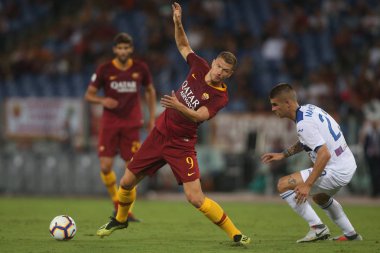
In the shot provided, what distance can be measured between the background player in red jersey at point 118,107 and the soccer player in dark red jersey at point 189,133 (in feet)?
8.28

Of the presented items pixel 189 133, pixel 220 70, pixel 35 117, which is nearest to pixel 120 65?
pixel 189 133

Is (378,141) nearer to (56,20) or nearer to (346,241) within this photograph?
(346,241)

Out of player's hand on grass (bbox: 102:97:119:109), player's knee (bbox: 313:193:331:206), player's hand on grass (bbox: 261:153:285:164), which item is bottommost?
player's knee (bbox: 313:193:331:206)

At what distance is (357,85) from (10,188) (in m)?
9.00

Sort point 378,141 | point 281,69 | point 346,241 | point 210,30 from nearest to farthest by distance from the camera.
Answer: point 346,241 < point 378,141 < point 281,69 < point 210,30

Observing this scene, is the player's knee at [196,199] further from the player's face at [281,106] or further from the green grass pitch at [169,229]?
the player's face at [281,106]

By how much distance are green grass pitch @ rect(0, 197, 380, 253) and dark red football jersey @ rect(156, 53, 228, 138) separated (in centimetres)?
133

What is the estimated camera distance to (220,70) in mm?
9188

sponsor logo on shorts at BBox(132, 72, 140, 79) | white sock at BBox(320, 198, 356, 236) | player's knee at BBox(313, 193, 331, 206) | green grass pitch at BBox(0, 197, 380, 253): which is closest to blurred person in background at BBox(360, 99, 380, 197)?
green grass pitch at BBox(0, 197, 380, 253)

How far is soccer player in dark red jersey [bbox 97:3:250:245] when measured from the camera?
30.1ft

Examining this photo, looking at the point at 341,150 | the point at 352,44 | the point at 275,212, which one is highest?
the point at 352,44

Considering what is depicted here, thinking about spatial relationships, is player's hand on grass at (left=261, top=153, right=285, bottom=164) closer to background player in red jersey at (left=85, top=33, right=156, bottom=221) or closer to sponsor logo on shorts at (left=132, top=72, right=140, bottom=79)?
background player in red jersey at (left=85, top=33, right=156, bottom=221)

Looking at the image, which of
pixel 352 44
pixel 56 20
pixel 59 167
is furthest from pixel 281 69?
pixel 56 20

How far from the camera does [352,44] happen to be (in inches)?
887
